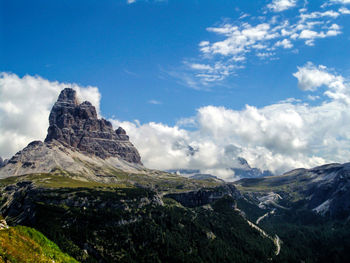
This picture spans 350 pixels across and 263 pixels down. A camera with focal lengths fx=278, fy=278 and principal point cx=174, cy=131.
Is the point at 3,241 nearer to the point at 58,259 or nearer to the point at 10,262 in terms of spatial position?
the point at 10,262

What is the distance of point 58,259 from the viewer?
78.5 meters

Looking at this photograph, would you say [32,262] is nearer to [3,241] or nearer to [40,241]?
[3,241]

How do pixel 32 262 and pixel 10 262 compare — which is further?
pixel 32 262

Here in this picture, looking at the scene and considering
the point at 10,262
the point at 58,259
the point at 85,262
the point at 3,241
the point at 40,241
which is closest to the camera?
the point at 10,262

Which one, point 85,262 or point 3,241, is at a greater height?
point 3,241

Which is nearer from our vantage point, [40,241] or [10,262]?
[10,262]

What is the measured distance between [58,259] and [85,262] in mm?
137698

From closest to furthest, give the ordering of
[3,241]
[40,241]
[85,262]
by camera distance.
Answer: [3,241] → [40,241] → [85,262]

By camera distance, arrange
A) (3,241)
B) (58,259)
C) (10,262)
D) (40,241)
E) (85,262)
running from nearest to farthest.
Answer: (10,262), (3,241), (58,259), (40,241), (85,262)

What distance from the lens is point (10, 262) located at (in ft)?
185

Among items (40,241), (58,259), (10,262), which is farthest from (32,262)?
(40,241)

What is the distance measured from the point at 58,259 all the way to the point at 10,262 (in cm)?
2418

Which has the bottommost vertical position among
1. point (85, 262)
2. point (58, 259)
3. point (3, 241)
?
point (85, 262)

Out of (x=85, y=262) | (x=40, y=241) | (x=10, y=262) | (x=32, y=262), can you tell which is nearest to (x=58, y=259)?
(x=40, y=241)
